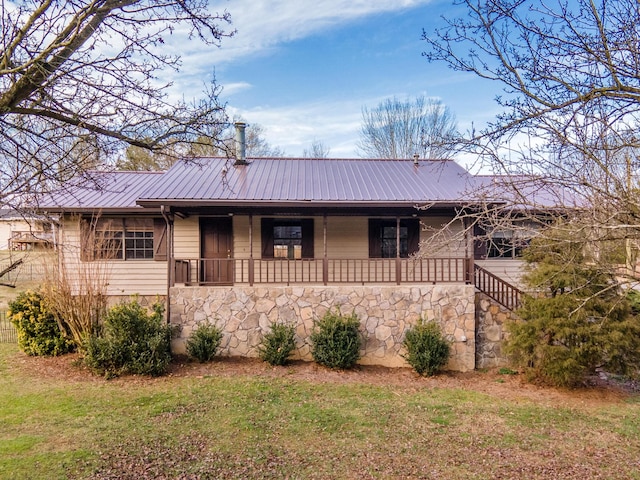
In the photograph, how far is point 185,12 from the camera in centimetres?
354

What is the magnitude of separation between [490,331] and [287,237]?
5608 mm

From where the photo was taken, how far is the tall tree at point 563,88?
10.5ft

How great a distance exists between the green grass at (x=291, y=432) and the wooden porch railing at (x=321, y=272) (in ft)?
8.46

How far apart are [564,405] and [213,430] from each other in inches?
242

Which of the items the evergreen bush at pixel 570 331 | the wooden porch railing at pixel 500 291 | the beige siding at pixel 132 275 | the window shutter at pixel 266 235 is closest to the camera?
the evergreen bush at pixel 570 331

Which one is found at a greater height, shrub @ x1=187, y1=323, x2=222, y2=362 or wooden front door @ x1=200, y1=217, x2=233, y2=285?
wooden front door @ x1=200, y1=217, x2=233, y2=285

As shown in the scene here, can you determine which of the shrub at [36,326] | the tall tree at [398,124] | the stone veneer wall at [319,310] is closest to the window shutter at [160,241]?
the stone veneer wall at [319,310]

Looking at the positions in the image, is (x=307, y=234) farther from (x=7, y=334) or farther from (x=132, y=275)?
(x=7, y=334)

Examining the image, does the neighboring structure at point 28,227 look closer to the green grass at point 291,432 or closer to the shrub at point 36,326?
the shrub at point 36,326

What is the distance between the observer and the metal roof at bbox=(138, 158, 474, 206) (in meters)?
9.25

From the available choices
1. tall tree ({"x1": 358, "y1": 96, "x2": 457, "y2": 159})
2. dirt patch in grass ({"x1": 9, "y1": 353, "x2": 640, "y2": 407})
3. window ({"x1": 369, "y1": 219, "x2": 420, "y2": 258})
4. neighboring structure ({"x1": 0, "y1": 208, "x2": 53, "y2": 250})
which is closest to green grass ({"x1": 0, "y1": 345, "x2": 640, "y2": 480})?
dirt patch in grass ({"x1": 9, "y1": 353, "x2": 640, "y2": 407})

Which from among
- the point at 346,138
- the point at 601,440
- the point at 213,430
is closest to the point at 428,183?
the point at 601,440

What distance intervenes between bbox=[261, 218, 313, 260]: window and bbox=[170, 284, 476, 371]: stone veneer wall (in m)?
1.83

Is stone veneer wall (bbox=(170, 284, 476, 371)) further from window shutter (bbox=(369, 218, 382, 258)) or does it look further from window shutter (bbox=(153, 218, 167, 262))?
window shutter (bbox=(153, 218, 167, 262))
